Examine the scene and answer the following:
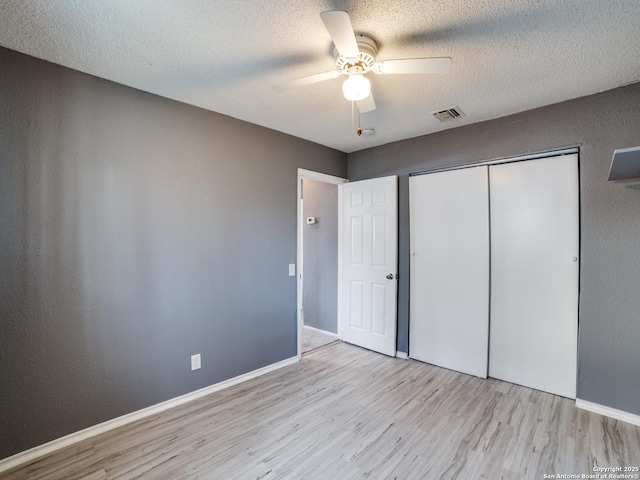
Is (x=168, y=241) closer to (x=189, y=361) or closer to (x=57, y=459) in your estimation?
(x=189, y=361)

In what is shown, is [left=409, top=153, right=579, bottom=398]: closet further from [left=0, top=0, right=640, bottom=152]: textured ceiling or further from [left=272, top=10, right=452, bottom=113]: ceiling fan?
[left=272, top=10, right=452, bottom=113]: ceiling fan

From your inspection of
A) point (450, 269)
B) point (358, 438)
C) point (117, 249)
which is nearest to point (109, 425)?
point (117, 249)

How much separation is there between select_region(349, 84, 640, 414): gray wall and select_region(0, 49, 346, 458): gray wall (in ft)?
8.86

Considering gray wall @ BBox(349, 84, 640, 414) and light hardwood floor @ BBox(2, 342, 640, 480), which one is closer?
light hardwood floor @ BBox(2, 342, 640, 480)

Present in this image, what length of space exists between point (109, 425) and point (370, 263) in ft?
9.43

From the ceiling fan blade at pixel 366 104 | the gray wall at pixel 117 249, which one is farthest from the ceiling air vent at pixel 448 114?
the gray wall at pixel 117 249

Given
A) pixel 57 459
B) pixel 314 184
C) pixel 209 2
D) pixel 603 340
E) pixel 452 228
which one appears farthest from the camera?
pixel 314 184

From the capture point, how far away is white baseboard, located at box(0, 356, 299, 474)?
6.13 feet

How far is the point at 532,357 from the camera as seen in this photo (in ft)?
9.11

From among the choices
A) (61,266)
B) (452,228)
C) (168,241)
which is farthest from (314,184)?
(61,266)

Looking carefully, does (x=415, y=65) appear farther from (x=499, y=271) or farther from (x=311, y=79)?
(x=499, y=271)

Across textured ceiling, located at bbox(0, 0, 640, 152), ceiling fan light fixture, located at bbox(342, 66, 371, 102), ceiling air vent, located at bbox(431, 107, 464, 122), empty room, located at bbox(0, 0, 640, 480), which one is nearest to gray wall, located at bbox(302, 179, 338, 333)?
empty room, located at bbox(0, 0, 640, 480)

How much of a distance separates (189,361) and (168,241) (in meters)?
1.05

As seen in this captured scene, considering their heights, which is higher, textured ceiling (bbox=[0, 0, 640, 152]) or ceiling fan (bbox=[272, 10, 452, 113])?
textured ceiling (bbox=[0, 0, 640, 152])
